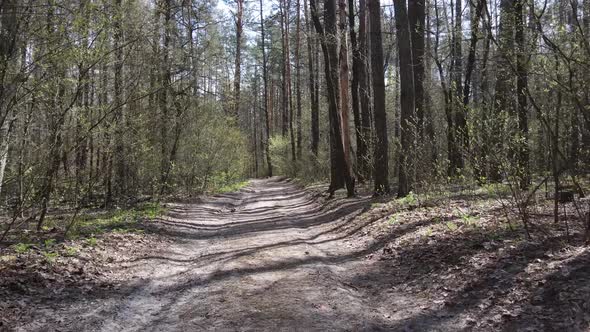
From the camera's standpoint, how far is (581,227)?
5.88 meters

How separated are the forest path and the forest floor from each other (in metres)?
0.02

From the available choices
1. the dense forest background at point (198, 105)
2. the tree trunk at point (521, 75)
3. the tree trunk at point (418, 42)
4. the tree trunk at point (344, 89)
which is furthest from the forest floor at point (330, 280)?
the tree trunk at point (418, 42)

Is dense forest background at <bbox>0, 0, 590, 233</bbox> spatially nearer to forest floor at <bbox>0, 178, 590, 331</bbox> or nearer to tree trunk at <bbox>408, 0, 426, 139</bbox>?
tree trunk at <bbox>408, 0, 426, 139</bbox>

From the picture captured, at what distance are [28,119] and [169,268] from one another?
131 inches

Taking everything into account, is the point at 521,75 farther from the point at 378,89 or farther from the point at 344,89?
the point at 344,89

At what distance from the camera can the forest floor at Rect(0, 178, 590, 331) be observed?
4.29 metres

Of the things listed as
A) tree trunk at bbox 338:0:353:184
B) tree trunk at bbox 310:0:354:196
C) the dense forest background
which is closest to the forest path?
the dense forest background

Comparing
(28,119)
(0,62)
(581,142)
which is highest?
(0,62)

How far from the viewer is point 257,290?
543 cm

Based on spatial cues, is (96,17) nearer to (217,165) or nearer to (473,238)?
(473,238)

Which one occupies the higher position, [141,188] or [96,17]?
[96,17]

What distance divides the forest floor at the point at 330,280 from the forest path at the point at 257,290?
0.02 meters

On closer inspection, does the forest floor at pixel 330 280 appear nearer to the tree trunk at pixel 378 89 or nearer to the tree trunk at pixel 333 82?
the tree trunk at pixel 378 89

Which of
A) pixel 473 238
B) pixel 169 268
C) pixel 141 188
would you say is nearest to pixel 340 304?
pixel 473 238
